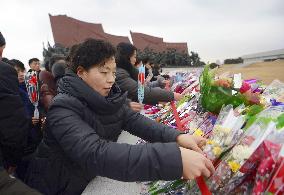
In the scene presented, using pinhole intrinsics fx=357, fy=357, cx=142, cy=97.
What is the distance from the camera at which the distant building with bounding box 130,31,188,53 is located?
1028 inches

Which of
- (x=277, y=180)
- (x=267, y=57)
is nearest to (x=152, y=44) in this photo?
(x=267, y=57)

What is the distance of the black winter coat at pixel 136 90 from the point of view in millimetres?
3611

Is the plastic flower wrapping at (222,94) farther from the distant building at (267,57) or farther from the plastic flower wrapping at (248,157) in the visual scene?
the distant building at (267,57)

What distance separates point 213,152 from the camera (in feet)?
4.60

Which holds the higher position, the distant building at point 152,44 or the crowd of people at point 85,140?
the crowd of people at point 85,140

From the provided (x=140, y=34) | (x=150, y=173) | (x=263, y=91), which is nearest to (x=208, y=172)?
(x=150, y=173)

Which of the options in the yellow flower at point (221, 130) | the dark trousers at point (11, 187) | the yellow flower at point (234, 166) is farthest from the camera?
the yellow flower at point (221, 130)

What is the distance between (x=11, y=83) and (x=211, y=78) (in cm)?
126

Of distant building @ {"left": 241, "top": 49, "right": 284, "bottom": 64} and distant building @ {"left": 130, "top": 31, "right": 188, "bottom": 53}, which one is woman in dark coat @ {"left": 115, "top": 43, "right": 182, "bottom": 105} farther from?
distant building @ {"left": 241, "top": 49, "right": 284, "bottom": 64}

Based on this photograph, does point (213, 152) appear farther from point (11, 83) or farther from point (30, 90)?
point (30, 90)

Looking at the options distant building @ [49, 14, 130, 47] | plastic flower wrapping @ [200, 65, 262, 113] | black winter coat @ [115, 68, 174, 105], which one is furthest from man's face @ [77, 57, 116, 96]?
distant building @ [49, 14, 130, 47]

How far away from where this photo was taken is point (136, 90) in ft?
12.5

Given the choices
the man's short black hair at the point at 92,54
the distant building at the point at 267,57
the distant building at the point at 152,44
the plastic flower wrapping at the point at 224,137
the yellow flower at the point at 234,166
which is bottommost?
the distant building at the point at 267,57

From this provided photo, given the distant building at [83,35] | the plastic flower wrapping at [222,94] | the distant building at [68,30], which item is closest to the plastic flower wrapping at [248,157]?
the plastic flower wrapping at [222,94]
